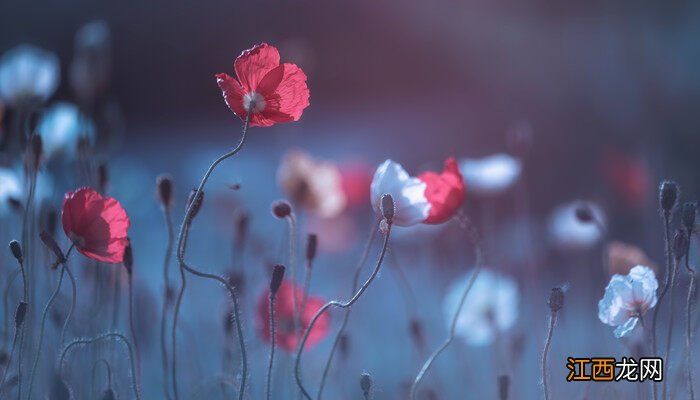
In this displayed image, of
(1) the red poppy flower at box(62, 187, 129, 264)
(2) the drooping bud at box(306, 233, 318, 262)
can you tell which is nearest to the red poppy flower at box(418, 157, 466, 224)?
(2) the drooping bud at box(306, 233, 318, 262)

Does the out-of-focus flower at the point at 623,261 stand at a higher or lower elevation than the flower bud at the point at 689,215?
higher

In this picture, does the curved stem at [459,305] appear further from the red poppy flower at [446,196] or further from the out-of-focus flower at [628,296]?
the out-of-focus flower at [628,296]

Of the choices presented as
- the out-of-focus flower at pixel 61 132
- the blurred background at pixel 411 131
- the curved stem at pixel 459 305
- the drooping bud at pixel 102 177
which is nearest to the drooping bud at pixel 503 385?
the curved stem at pixel 459 305

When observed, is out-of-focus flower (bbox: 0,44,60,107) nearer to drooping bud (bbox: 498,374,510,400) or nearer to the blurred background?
the blurred background

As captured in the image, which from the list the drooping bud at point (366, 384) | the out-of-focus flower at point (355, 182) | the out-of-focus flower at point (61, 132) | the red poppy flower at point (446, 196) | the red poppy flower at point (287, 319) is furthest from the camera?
the out-of-focus flower at point (355, 182)

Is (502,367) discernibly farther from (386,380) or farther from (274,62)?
(274,62)

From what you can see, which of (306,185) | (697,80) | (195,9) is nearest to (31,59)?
(306,185)
